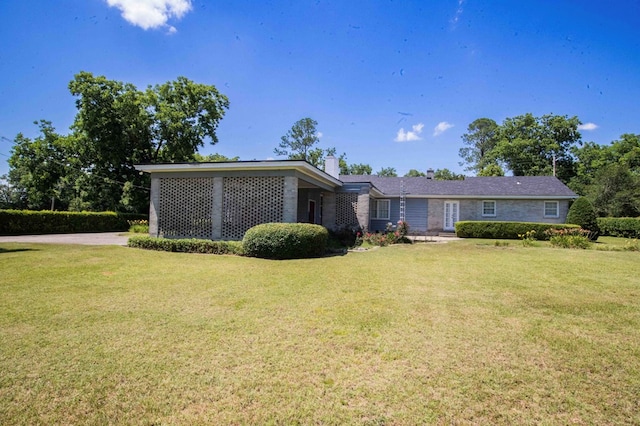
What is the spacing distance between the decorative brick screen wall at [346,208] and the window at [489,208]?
404 inches

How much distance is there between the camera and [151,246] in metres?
12.0

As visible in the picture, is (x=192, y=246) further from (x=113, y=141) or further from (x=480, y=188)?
(x=113, y=141)

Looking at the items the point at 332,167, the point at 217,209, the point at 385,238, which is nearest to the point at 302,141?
the point at 332,167

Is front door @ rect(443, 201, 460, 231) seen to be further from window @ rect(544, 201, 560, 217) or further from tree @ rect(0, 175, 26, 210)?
tree @ rect(0, 175, 26, 210)

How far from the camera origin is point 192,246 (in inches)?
452

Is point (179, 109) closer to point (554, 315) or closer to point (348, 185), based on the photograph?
point (348, 185)

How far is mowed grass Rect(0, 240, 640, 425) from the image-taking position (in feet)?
7.84

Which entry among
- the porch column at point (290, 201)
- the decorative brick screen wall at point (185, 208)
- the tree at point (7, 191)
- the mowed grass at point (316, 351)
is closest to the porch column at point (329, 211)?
the porch column at point (290, 201)

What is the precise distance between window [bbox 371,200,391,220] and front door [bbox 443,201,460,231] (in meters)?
3.93

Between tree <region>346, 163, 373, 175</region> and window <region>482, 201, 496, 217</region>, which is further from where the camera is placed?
tree <region>346, 163, 373, 175</region>

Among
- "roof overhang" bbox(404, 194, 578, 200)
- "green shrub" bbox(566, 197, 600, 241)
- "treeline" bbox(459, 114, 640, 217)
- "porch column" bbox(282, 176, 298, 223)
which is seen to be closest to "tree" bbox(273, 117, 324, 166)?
"treeline" bbox(459, 114, 640, 217)

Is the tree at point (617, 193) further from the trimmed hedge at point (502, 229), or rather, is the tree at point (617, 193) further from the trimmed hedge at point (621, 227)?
the trimmed hedge at point (502, 229)

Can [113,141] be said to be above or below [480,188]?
above

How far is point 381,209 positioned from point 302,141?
22.9 metres
